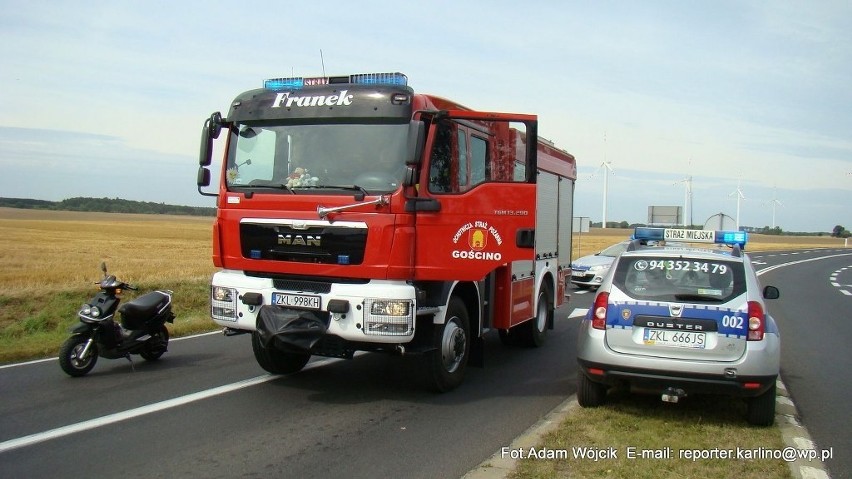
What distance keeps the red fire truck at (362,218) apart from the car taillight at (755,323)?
2306 millimetres

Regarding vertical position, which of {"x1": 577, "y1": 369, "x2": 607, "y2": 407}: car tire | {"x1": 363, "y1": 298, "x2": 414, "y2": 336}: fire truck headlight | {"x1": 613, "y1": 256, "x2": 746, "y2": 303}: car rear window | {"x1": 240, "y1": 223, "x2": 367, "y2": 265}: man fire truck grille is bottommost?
{"x1": 577, "y1": 369, "x2": 607, "y2": 407}: car tire

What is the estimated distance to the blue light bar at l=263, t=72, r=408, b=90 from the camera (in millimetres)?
6887

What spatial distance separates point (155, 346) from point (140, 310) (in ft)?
1.91

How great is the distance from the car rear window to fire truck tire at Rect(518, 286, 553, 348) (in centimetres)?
339

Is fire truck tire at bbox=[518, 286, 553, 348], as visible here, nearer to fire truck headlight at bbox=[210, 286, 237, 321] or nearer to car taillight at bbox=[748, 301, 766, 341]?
car taillight at bbox=[748, 301, 766, 341]

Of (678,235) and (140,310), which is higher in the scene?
(678,235)

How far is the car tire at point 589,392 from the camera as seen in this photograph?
6.42m

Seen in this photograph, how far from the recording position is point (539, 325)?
34.0 ft

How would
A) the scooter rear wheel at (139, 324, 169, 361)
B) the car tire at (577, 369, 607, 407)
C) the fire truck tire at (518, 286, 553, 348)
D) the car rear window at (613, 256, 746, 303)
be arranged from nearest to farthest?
the car rear window at (613, 256, 746, 303), the car tire at (577, 369, 607, 407), the scooter rear wheel at (139, 324, 169, 361), the fire truck tire at (518, 286, 553, 348)

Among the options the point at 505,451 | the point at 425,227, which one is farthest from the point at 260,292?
the point at 505,451

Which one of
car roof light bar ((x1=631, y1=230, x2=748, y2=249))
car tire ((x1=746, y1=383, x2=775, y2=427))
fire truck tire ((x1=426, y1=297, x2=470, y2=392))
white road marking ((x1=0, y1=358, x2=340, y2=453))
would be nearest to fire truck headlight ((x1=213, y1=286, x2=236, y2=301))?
white road marking ((x1=0, y1=358, x2=340, y2=453))

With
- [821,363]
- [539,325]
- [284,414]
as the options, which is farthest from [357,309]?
[821,363]

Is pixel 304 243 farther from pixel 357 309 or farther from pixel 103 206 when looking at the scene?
pixel 103 206

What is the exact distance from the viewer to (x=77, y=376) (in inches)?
296
